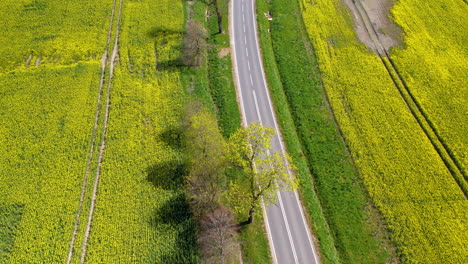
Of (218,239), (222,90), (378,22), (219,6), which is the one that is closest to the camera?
(218,239)

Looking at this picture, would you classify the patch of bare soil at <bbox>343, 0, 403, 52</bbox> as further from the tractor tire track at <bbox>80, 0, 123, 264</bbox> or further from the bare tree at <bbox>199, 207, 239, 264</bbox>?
the tractor tire track at <bbox>80, 0, 123, 264</bbox>

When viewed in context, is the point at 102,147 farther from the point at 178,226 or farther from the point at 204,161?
the point at 178,226

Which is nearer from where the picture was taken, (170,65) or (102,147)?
(102,147)

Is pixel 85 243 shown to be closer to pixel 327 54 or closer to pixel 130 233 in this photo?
pixel 130 233

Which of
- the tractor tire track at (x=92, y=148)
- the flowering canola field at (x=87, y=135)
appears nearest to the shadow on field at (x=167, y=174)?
the flowering canola field at (x=87, y=135)

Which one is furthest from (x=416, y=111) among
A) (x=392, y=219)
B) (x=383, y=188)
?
(x=392, y=219)

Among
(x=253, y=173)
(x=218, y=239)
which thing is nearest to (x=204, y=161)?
(x=253, y=173)

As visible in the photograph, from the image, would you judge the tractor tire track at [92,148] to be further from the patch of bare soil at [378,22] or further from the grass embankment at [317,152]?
the patch of bare soil at [378,22]
